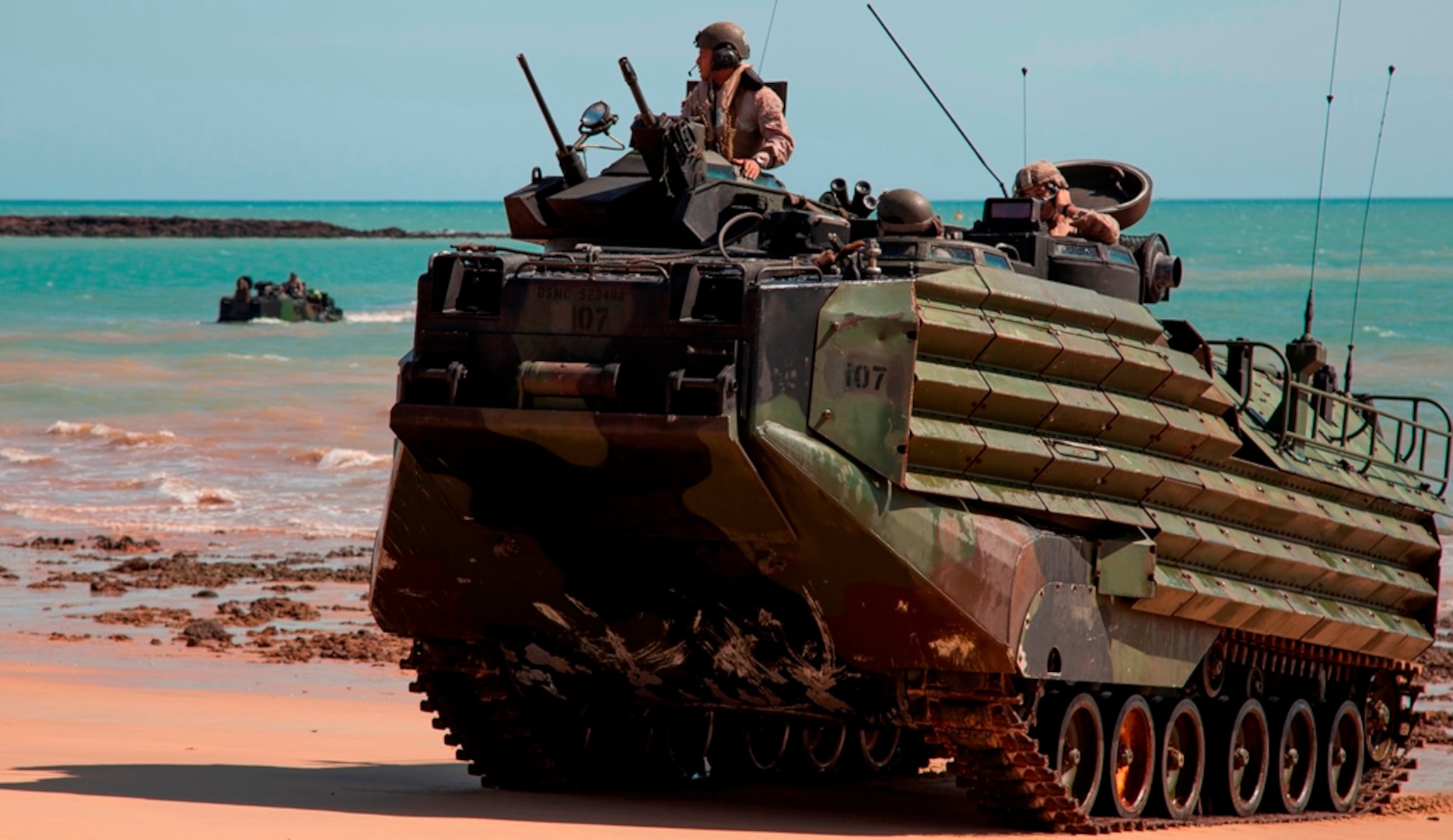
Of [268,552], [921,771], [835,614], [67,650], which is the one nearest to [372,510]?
[268,552]

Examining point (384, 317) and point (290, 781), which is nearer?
point (290, 781)

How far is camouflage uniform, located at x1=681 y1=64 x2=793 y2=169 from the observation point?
13.4 metres

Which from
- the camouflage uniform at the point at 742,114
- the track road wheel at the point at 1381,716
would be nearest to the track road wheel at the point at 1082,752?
the camouflage uniform at the point at 742,114

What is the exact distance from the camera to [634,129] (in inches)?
494

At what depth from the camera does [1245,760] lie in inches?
533

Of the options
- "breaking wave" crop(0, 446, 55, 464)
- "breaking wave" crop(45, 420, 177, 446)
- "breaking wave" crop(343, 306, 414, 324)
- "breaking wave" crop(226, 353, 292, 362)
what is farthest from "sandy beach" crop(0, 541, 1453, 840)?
"breaking wave" crop(343, 306, 414, 324)

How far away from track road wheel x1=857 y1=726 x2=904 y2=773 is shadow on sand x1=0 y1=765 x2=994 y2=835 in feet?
3.63

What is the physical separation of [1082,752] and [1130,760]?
56 cm

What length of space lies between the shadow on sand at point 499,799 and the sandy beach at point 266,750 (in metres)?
0.03

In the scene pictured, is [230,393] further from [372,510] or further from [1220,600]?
[1220,600]

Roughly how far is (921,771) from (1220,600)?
4.00 meters

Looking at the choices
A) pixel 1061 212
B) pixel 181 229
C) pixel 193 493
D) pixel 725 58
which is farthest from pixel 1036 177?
pixel 181 229

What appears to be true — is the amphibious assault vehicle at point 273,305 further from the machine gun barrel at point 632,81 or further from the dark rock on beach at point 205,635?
the machine gun barrel at point 632,81

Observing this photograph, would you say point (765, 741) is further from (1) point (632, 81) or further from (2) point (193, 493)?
(2) point (193, 493)
